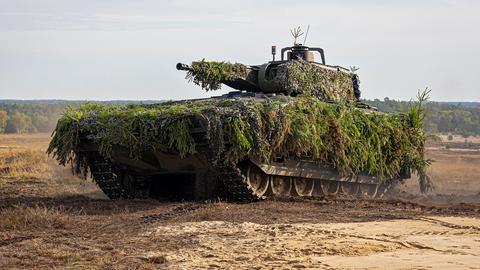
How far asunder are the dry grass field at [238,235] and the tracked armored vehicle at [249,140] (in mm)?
647

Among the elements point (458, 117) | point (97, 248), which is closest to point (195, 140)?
point (97, 248)

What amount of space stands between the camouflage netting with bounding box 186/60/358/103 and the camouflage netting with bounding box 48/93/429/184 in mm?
949

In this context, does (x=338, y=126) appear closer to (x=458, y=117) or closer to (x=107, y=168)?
(x=107, y=168)

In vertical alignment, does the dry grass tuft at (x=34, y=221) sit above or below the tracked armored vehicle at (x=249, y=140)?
below

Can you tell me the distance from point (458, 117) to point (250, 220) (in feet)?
196

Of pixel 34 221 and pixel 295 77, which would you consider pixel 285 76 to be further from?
pixel 34 221

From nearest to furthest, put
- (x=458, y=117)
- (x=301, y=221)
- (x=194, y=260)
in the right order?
(x=194, y=260) < (x=301, y=221) < (x=458, y=117)

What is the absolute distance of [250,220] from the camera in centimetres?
1142

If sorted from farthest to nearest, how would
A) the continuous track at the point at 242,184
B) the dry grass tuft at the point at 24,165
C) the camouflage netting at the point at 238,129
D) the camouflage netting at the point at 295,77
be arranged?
the dry grass tuft at the point at 24,165
the camouflage netting at the point at 295,77
the continuous track at the point at 242,184
the camouflage netting at the point at 238,129

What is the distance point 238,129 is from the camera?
12.7 m

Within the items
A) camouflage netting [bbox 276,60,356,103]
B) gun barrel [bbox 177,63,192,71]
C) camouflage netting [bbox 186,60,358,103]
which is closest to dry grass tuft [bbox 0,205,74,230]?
gun barrel [bbox 177,63,192,71]

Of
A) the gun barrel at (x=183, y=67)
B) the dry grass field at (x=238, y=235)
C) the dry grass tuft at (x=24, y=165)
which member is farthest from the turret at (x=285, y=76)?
the dry grass tuft at (x=24, y=165)

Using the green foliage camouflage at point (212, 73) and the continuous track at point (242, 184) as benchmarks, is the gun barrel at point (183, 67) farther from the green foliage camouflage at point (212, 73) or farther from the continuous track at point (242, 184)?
the continuous track at point (242, 184)

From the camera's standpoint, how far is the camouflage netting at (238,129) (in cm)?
1280
